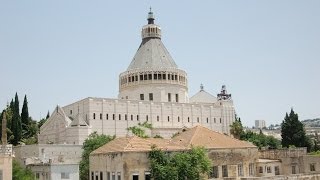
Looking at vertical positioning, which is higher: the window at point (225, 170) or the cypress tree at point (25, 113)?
the cypress tree at point (25, 113)

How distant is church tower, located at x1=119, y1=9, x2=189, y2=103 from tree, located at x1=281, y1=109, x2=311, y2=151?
2071cm

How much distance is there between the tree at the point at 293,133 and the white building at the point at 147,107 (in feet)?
46.4

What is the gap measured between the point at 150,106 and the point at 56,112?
631 inches

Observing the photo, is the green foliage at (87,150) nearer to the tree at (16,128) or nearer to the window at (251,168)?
the tree at (16,128)

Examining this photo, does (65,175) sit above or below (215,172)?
below

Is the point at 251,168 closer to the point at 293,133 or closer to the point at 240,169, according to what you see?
the point at 240,169

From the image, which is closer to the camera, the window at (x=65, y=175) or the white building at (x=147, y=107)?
the window at (x=65, y=175)

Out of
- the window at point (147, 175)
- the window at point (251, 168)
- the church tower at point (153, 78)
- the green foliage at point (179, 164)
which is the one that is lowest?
the window at point (251, 168)

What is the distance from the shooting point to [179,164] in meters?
32.9

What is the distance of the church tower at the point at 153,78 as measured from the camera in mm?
86562

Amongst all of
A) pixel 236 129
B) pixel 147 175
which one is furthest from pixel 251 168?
pixel 236 129

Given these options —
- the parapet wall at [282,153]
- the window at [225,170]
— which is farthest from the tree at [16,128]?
the window at [225,170]

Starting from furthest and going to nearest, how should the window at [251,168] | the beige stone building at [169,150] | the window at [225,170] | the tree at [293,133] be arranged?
the tree at [293,133] → the window at [251,168] → the window at [225,170] → the beige stone building at [169,150]

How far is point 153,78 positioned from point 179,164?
178 ft
